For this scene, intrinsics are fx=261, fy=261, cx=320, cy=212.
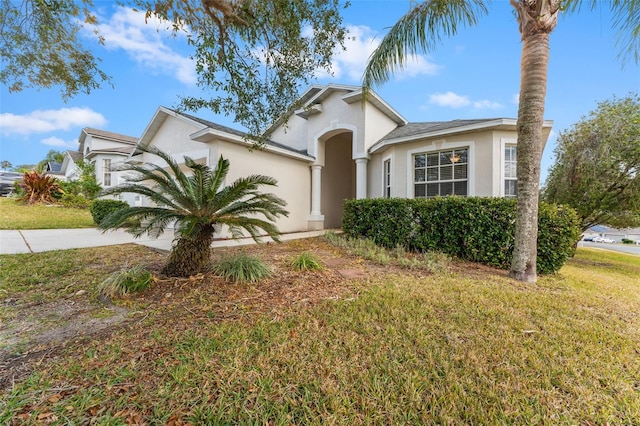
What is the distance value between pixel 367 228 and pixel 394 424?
265 inches

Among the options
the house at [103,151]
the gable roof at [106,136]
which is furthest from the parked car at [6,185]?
the gable roof at [106,136]

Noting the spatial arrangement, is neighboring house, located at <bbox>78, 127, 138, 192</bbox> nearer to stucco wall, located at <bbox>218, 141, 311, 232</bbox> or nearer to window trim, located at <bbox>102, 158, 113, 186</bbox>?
window trim, located at <bbox>102, 158, 113, 186</bbox>

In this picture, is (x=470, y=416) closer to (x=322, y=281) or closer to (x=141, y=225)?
(x=322, y=281)

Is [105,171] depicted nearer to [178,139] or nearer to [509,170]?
[178,139]

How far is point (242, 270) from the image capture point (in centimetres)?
455

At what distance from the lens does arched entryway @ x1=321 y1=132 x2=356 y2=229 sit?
46.4 feet

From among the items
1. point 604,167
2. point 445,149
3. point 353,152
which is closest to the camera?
point 604,167

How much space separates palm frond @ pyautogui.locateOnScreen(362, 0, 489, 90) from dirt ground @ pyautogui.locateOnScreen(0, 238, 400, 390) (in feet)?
17.0

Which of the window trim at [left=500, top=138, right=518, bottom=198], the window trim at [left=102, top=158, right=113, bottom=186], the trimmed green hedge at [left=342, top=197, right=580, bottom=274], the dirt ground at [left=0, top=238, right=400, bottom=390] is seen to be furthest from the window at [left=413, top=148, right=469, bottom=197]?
the window trim at [left=102, top=158, right=113, bottom=186]

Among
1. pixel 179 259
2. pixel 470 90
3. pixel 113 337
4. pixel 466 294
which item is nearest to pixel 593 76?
pixel 470 90

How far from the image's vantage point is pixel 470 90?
34.1 ft

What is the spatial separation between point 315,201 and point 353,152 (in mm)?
2936

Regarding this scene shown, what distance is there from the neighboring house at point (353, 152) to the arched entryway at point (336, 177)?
56mm

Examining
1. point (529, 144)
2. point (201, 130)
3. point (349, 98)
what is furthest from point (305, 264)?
point (349, 98)
